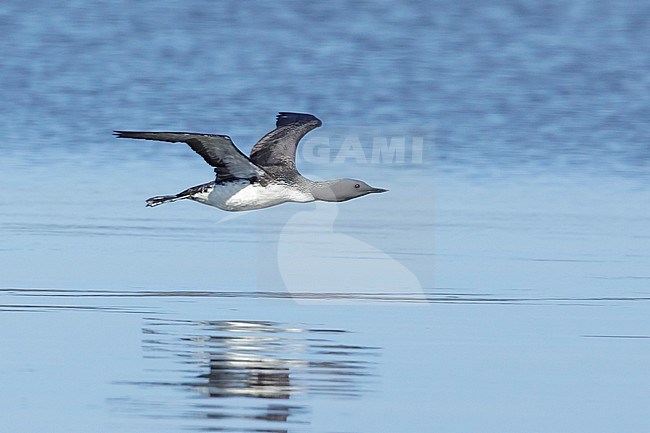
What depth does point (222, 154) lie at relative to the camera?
12.3m

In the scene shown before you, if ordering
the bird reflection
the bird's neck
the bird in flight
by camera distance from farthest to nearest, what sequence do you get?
1. the bird's neck
2. the bird in flight
3. the bird reflection

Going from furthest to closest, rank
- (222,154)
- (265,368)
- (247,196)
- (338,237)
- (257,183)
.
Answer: (338,237) < (257,183) < (247,196) < (222,154) < (265,368)

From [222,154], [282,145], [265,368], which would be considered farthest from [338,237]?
[265,368]

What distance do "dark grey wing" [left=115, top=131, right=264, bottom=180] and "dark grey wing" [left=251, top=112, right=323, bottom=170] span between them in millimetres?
599

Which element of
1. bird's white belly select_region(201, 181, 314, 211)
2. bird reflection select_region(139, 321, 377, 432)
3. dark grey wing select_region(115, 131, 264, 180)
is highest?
dark grey wing select_region(115, 131, 264, 180)

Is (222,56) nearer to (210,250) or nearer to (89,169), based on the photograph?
(89,169)

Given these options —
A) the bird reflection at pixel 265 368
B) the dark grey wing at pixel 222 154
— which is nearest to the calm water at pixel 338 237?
the bird reflection at pixel 265 368

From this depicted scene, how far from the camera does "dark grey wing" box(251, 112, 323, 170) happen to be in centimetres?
1339

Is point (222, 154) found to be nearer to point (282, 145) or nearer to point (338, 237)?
point (282, 145)

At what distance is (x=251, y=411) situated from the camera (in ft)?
26.4

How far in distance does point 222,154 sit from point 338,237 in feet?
5.29

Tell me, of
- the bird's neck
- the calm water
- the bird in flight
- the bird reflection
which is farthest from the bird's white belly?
the bird reflection

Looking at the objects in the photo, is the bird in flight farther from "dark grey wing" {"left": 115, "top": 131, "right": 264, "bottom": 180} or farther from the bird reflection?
the bird reflection

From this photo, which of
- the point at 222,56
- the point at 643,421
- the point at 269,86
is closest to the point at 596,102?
the point at 269,86
